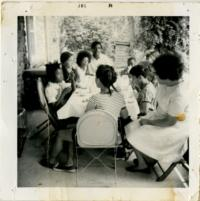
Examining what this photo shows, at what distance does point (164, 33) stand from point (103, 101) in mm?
136

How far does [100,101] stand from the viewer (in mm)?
512

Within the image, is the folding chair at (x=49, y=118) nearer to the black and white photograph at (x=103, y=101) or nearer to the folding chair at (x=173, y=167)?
the black and white photograph at (x=103, y=101)

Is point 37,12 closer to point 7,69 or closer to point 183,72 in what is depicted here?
point 7,69

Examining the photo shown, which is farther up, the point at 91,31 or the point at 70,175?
the point at 91,31

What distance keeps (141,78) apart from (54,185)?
0.20 metres

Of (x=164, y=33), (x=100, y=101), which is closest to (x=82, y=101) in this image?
(x=100, y=101)

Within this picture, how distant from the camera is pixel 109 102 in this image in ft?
1.68

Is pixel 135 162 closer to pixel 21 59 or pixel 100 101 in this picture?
pixel 100 101

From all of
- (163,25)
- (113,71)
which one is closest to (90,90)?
(113,71)

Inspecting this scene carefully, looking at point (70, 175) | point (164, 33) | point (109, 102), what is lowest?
point (70, 175)

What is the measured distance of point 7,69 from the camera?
52cm

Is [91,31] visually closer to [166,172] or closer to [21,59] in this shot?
[21,59]

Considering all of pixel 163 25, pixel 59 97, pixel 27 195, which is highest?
pixel 163 25

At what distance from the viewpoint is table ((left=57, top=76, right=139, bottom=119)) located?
51cm
